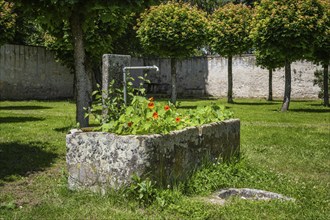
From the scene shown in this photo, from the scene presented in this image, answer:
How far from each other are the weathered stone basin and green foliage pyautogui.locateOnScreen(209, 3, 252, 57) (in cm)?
1750

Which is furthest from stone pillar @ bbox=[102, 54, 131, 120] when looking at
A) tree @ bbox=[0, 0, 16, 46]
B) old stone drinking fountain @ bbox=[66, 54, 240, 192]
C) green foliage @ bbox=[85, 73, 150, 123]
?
tree @ bbox=[0, 0, 16, 46]

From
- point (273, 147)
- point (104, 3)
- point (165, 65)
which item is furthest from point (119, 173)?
point (165, 65)

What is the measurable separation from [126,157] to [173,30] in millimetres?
14542

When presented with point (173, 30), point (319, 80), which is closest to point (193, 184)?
point (173, 30)

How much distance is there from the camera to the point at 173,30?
60.8ft

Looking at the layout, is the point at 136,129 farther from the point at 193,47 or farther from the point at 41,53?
the point at 41,53

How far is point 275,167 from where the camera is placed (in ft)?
23.9

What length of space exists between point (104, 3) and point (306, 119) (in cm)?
952

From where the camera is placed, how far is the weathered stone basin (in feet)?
15.1

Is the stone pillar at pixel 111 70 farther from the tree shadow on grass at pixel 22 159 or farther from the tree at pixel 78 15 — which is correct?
the tree at pixel 78 15

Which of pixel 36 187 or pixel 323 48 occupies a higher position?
pixel 323 48

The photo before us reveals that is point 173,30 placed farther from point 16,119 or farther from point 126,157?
point 126,157

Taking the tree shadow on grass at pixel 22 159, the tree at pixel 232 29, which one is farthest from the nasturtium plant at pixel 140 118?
the tree at pixel 232 29

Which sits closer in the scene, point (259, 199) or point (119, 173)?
point (119, 173)
